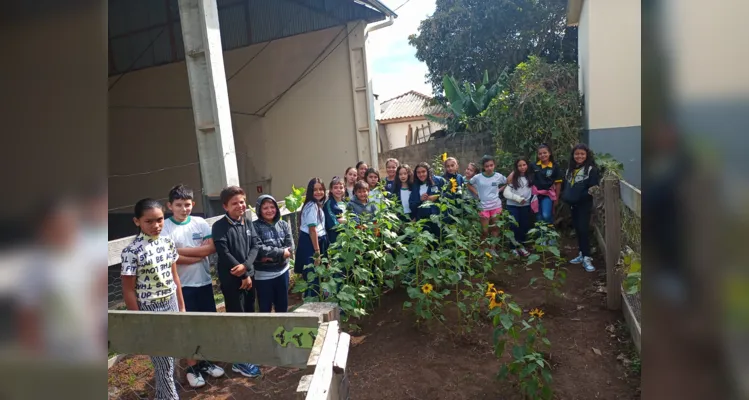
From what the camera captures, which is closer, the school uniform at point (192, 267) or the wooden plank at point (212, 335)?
the wooden plank at point (212, 335)

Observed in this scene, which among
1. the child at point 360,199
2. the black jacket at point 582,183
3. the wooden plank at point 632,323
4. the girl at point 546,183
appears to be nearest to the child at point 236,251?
the child at point 360,199

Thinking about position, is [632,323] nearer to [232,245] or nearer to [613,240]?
[613,240]

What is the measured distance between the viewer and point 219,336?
187 cm

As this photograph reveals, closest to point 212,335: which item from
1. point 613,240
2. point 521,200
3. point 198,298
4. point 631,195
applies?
point 198,298

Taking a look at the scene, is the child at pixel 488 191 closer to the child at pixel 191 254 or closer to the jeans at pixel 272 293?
the jeans at pixel 272 293

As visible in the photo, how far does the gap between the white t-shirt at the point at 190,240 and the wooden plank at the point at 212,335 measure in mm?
1105

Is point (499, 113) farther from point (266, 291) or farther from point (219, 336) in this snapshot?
point (219, 336)

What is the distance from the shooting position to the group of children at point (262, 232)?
2656 millimetres

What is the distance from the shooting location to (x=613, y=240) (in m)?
3.60

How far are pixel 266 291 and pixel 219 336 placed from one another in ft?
5.30

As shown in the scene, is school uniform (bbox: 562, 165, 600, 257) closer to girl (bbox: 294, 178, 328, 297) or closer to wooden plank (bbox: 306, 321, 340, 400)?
girl (bbox: 294, 178, 328, 297)

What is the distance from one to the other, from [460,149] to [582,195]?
15.6ft

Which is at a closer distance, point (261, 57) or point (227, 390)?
point (227, 390)
